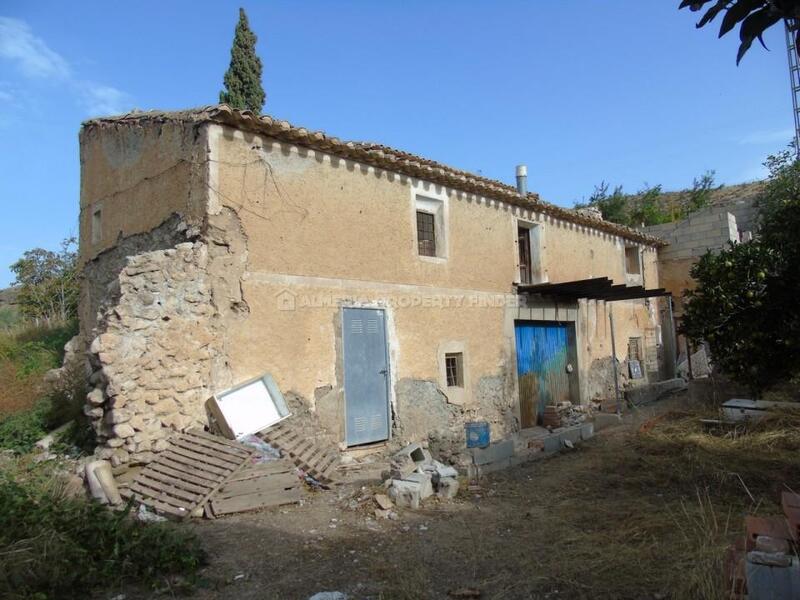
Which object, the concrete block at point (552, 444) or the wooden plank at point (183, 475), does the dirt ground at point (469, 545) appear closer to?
the wooden plank at point (183, 475)

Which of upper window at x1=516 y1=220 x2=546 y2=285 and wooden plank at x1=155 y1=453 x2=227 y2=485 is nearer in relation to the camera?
wooden plank at x1=155 y1=453 x2=227 y2=485

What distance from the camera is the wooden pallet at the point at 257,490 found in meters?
5.63

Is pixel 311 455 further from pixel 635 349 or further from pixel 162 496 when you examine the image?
pixel 635 349

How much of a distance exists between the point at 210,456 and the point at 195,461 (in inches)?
6.4

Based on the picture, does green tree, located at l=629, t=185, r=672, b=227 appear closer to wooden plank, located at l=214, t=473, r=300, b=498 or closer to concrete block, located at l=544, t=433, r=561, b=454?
concrete block, located at l=544, t=433, r=561, b=454

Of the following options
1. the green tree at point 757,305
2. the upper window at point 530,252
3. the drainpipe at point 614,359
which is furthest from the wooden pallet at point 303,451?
the drainpipe at point 614,359

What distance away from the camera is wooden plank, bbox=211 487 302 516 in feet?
18.4

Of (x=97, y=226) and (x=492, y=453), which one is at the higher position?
(x=97, y=226)

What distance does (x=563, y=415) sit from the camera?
1191cm

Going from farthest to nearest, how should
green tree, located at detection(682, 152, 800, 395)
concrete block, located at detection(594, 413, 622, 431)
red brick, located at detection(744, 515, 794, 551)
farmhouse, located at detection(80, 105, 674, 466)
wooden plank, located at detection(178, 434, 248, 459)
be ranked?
concrete block, located at detection(594, 413, 622, 431)
farmhouse, located at detection(80, 105, 674, 466)
wooden plank, located at detection(178, 434, 248, 459)
green tree, located at detection(682, 152, 800, 395)
red brick, located at detection(744, 515, 794, 551)

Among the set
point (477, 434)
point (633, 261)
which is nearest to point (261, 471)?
point (477, 434)

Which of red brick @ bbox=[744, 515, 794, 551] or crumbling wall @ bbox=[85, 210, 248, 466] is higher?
crumbling wall @ bbox=[85, 210, 248, 466]

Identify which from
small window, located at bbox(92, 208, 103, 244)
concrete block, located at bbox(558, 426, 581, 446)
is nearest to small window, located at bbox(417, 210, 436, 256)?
concrete block, located at bbox(558, 426, 581, 446)

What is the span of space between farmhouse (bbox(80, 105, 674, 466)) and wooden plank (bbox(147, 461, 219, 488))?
256 millimetres
